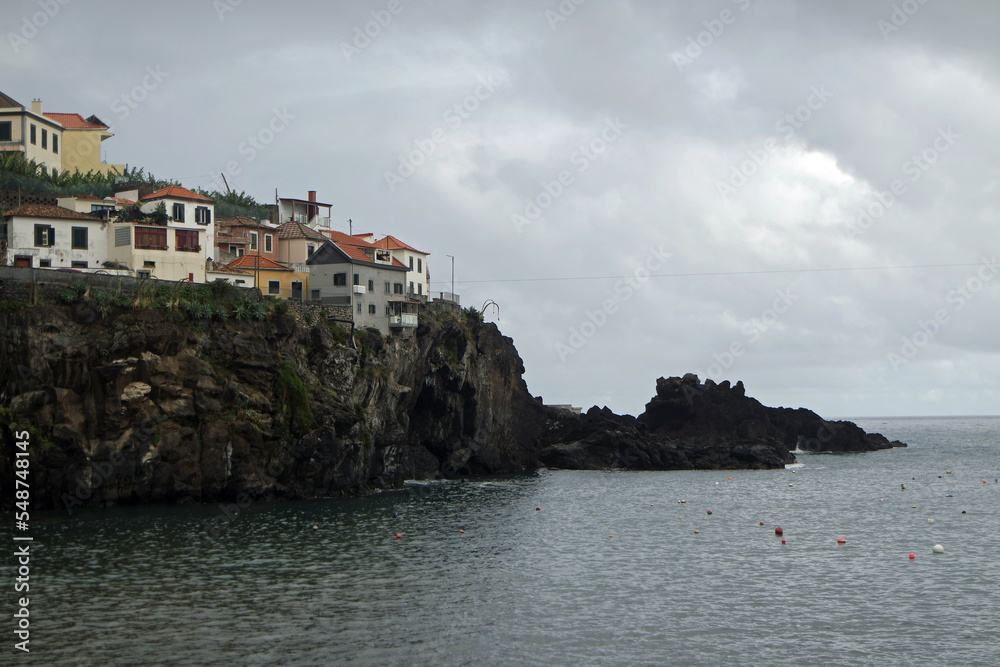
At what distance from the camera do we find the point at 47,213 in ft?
282

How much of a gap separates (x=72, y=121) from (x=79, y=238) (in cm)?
4362

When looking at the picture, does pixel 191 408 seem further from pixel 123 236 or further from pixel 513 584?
pixel 513 584

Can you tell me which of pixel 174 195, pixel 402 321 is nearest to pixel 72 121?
pixel 174 195

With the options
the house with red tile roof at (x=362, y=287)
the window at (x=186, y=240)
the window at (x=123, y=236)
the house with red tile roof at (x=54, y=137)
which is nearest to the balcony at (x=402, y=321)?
the house with red tile roof at (x=362, y=287)

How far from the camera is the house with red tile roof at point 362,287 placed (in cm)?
9706

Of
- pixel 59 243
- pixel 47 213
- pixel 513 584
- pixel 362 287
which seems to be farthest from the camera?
pixel 362 287

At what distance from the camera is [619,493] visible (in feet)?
304

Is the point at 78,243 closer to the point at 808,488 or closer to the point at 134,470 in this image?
the point at 134,470

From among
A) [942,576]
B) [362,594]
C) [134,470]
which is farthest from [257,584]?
[942,576]

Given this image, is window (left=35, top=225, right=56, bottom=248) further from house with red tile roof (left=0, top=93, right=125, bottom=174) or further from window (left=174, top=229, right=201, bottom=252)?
house with red tile roof (left=0, top=93, right=125, bottom=174)

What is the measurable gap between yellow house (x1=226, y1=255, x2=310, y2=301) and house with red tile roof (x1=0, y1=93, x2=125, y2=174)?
30.0 meters

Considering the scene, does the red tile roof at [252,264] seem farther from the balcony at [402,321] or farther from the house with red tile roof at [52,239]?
the house with red tile roof at [52,239]

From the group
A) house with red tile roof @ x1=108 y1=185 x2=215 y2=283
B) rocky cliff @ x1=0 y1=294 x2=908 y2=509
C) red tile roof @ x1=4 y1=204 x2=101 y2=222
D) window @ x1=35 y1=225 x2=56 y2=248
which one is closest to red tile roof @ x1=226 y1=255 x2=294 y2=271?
house with red tile roof @ x1=108 y1=185 x2=215 y2=283

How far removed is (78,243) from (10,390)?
77.3ft
